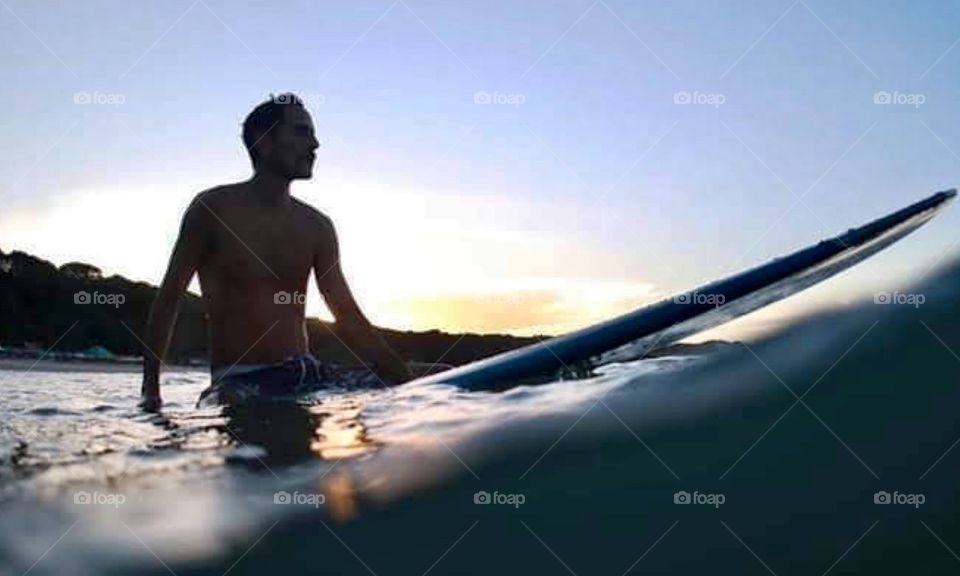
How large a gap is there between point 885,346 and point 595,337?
1.12 m

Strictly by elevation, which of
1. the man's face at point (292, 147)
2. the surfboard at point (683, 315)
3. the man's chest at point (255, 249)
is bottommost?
the surfboard at point (683, 315)

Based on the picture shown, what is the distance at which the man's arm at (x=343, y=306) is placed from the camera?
6.07 m

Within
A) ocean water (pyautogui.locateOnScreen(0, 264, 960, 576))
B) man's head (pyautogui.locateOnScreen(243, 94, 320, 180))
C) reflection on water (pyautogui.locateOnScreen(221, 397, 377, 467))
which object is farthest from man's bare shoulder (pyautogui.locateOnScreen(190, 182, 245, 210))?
ocean water (pyautogui.locateOnScreen(0, 264, 960, 576))

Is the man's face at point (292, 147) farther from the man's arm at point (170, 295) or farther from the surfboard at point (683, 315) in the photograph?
the surfboard at point (683, 315)

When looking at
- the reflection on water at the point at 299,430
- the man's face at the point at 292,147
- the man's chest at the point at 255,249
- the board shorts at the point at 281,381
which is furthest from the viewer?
the man's face at the point at 292,147

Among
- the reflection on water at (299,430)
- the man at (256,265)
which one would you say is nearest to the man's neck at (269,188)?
the man at (256,265)

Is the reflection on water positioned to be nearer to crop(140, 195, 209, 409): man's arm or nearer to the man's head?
crop(140, 195, 209, 409): man's arm

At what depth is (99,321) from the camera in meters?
9.78

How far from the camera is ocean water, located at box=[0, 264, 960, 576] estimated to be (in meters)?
3.22

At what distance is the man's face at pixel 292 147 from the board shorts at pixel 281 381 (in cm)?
111

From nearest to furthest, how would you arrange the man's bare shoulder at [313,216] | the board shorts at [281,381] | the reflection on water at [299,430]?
1. the reflection on water at [299,430]
2. the board shorts at [281,381]
3. the man's bare shoulder at [313,216]

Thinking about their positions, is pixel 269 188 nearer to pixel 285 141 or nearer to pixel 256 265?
pixel 285 141

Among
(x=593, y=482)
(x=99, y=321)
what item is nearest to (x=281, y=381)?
(x=593, y=482)

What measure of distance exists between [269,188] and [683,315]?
2863mm
